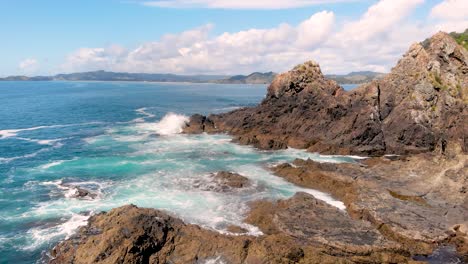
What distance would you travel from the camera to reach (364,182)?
41.4 metres

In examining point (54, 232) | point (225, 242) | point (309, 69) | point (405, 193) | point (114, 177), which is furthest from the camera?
point (309, 69)

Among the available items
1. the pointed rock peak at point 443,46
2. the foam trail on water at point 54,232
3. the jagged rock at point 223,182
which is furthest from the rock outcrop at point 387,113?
the foam trail on water at point 54,232

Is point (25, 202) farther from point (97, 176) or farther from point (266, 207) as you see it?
point (266, 207)

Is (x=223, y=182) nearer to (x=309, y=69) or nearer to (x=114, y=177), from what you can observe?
(x=114, y=177)

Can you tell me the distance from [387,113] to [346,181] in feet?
85.1

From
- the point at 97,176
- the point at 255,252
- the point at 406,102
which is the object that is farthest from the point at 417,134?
the point at 97,176

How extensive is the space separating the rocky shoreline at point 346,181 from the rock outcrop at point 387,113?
18 cm

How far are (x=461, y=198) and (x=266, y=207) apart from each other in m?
19.9

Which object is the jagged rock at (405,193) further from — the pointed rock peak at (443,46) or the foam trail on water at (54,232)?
the pointed rock peak at (443,46)

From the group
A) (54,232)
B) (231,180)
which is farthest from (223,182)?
(54,232)

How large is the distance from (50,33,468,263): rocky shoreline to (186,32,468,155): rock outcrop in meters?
0.18

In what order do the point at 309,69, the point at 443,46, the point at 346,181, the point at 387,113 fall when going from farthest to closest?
the point at 309,69 → the point at 443,46 → the point at 387,113 → the point at 346,181

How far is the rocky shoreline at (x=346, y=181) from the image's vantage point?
84.1ft

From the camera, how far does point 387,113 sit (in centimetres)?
6303
